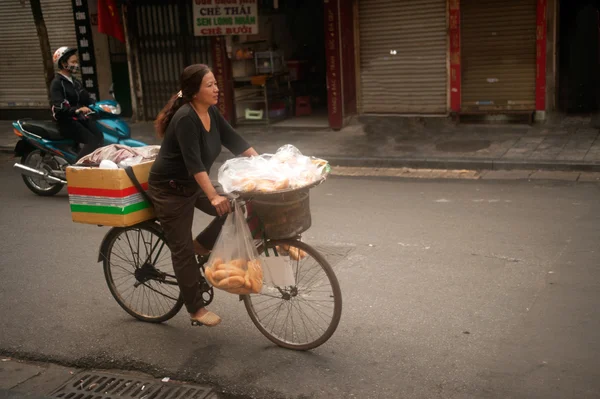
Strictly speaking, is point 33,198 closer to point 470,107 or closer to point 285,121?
point 285,121

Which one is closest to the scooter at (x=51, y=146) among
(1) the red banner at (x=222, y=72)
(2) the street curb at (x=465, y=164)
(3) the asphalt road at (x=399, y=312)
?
(3) the asphalt road at (x=399, y=312)

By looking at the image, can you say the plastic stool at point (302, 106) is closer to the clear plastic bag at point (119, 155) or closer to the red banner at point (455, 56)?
the red banner at point (455, 56)

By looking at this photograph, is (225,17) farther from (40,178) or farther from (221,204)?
(221,204)

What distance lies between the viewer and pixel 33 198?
32.1 ft

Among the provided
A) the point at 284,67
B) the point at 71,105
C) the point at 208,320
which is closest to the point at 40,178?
the point at 71,105

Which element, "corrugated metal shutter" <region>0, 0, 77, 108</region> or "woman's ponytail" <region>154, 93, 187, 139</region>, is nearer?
"woman's ponytail" <region>154, 93, 187, 139</region>

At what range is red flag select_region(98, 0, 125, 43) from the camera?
1437 cm

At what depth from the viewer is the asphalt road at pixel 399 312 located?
4305 millimetres

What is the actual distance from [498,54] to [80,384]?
33.3 ft

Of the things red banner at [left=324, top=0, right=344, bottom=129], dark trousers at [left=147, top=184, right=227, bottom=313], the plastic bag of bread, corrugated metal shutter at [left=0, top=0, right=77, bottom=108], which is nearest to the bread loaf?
the plastic bag of bread

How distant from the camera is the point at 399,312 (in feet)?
17.3

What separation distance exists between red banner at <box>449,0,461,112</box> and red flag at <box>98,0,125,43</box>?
668 centimetres

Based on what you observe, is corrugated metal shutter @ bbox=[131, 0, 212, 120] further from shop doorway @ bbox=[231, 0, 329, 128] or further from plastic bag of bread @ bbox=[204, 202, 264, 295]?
plastic bag of bread @ bbox=[204, 202, 264, 295]

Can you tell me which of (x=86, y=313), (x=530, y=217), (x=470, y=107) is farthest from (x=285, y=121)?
(x=86, y=313)
